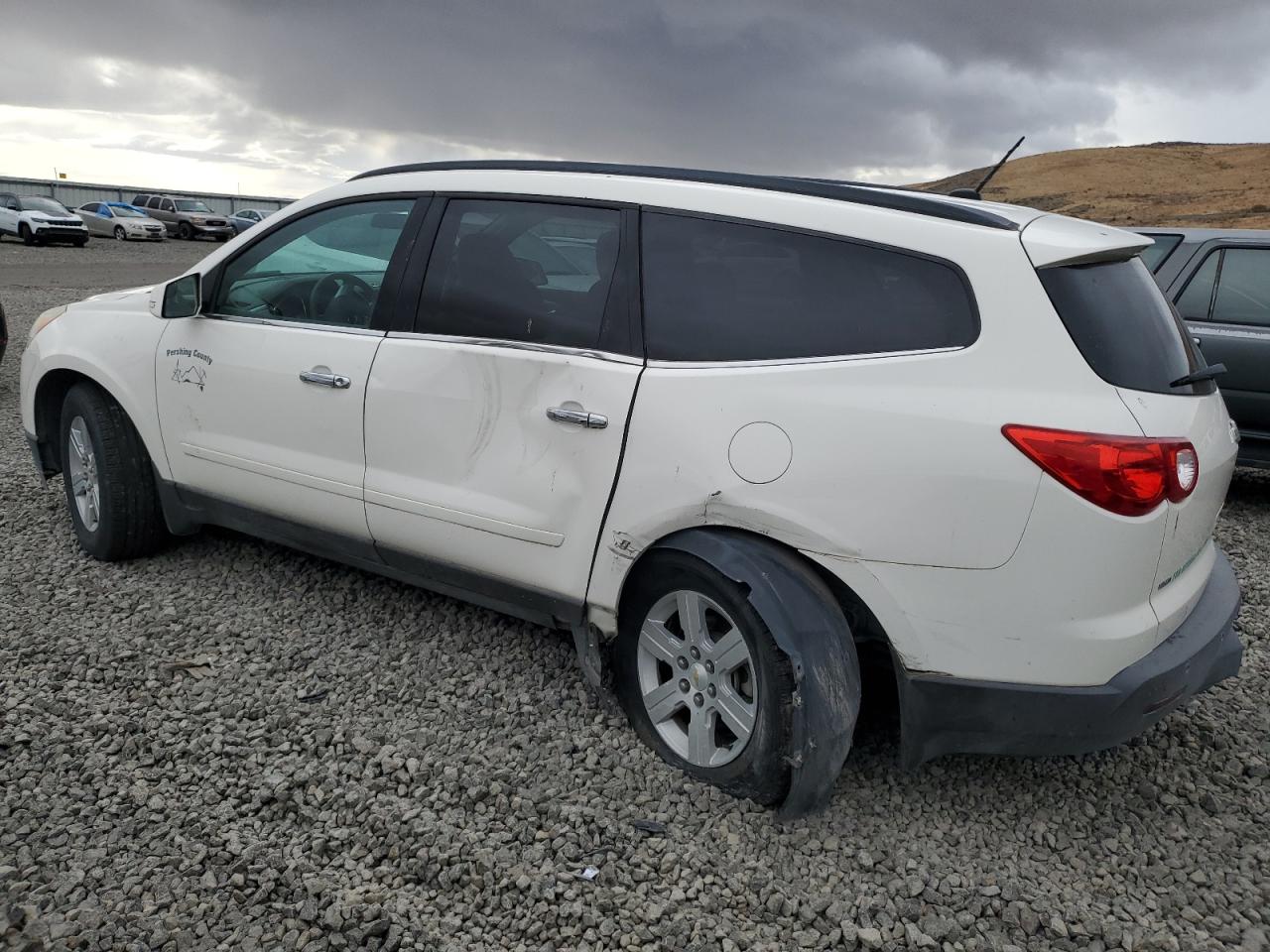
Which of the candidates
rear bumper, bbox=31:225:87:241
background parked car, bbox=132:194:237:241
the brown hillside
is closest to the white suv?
the brown hillside

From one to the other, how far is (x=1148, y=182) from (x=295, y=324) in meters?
42.5

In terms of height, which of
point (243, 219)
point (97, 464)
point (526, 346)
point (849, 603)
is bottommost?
point (243, 219)

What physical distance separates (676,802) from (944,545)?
3.64 feet

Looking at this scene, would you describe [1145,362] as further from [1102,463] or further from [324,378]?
[324,378]

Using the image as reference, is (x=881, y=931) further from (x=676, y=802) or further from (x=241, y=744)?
(x=241, y=744)

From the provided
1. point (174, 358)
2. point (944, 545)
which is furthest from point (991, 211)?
point (174, 358)

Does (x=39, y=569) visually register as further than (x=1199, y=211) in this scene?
No

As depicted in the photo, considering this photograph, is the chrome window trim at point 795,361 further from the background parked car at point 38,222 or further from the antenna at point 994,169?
the background parked car at point 38,222

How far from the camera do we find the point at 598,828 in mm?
2926

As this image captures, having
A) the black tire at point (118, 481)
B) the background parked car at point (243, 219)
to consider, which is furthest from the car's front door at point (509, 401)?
the background parked car at point (243, 219)

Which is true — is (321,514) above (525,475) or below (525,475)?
below

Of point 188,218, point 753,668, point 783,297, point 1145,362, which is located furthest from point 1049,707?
point 188,218

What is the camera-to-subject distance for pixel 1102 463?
8.15 feet

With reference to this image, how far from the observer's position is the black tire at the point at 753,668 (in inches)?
109
